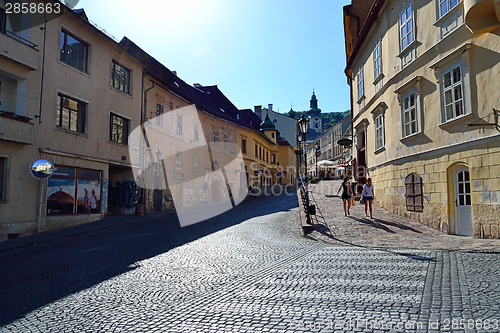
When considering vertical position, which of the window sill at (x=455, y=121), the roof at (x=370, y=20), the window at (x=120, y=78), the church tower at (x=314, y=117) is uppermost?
the church tower at (x=314, y=117)

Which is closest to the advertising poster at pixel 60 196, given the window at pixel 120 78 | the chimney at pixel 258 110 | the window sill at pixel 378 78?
the window at pixel 120 78

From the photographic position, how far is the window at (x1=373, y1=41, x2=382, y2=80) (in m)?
16.7

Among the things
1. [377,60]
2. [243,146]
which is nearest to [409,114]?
[377,60]

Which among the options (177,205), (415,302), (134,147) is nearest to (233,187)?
(177,205)

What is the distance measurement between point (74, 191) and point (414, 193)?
14.7 m

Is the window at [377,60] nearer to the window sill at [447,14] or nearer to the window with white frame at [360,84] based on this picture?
the window with white frame at [360,84]

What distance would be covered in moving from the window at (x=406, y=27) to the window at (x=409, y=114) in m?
2.10

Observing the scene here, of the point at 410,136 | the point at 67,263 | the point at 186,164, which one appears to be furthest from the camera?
the point at 186,164

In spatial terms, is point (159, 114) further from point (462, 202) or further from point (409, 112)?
point (462, 202)

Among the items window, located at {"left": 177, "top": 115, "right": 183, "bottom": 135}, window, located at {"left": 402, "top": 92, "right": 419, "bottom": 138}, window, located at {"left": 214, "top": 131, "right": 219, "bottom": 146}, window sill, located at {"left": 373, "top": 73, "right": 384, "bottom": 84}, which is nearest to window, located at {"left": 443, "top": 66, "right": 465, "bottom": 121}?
window, located at {"left": 402, "top": 92, "right": 419, "bottom": 138}

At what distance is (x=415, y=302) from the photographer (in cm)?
456

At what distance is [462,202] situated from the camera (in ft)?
36.0

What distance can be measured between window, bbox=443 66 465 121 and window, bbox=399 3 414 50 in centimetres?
287

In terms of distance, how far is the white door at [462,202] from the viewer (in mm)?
10742
